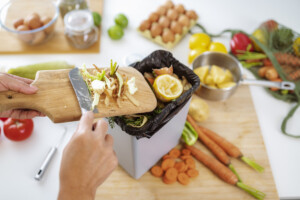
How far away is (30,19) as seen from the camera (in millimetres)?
1426

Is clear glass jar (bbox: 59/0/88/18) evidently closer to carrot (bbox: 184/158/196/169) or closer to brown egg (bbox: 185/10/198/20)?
brown egg (bbox: 185/10/198/20)

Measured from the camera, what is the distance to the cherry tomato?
1.46m

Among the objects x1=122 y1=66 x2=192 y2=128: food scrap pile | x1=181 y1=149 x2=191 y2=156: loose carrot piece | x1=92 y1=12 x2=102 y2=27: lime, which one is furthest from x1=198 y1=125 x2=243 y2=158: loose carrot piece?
x1=92 y1=12 x2=102 y2=27: lime

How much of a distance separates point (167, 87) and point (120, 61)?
2.04ft

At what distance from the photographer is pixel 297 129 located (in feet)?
4.26

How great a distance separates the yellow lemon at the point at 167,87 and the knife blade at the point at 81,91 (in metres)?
0.23

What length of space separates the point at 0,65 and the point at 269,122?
1.39m

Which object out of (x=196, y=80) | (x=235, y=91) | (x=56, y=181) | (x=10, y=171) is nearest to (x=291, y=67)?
(x=235, y=91)

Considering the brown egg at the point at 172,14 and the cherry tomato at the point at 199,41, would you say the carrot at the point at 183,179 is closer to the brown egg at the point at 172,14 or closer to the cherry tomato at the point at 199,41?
the cherry tomato at the point at 199,41

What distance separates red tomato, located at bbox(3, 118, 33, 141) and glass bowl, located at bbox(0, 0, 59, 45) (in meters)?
0.52

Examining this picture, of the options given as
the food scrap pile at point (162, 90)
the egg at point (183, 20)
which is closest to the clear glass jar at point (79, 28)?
the egg at point (183, 20)

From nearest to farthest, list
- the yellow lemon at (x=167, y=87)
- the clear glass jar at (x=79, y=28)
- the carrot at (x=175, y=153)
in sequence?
the yellow lemon at (x=167, y=87) < the carrot at (x=175, y=153) < the clear glass jar at (x=79, y=28)

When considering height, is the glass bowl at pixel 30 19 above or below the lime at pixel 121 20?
below

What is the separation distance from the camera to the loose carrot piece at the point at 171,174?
1092 mm
